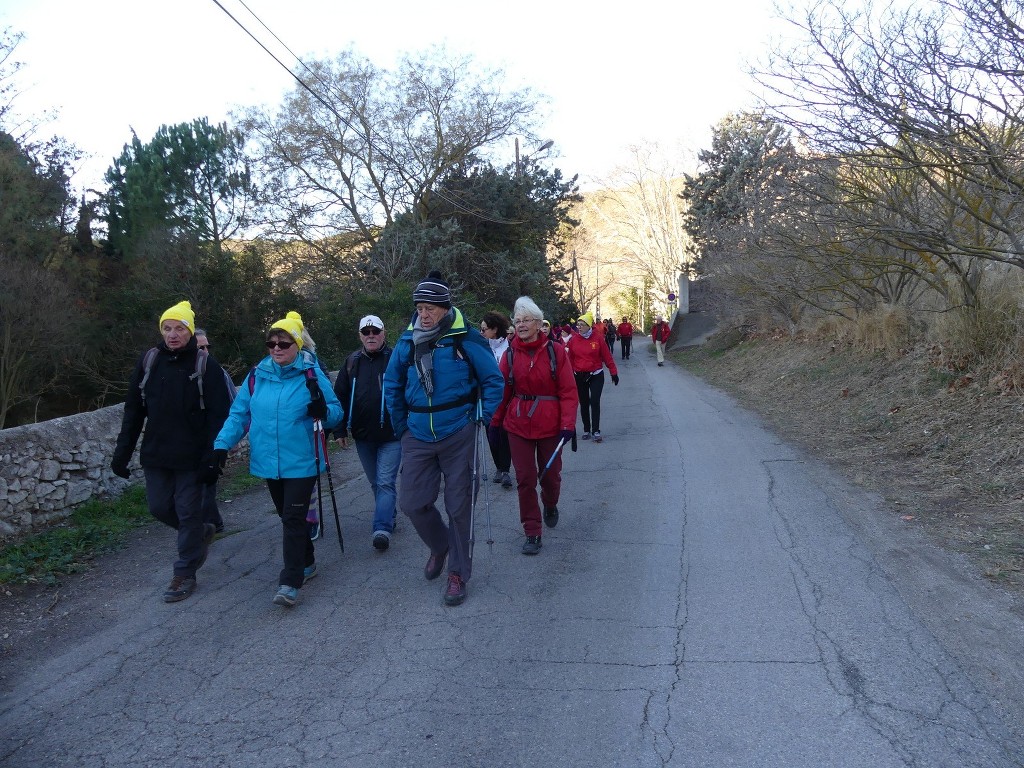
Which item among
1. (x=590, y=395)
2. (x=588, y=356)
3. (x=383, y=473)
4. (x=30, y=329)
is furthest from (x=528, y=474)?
(x=30, y=329)

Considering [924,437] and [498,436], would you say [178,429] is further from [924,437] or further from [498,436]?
[924,437]

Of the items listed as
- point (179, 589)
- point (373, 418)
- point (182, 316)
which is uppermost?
point (182, 316)

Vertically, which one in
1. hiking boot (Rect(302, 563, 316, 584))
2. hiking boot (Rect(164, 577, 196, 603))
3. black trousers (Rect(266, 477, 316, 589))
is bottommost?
hiking boot (Rect(164, 577, 196, 603))

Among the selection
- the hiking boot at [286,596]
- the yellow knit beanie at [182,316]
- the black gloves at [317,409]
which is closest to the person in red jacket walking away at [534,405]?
the black gloves at [317,409]

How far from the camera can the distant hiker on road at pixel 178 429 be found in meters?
5.07

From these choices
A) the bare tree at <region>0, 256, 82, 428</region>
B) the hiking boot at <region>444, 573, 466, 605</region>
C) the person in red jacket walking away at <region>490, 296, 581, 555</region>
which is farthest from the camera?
the bare tree at <region>0, 256, 82, 428</region>

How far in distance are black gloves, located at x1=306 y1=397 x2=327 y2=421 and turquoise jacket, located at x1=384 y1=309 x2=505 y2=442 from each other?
16.3 inches

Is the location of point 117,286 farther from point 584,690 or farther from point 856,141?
point 584,690

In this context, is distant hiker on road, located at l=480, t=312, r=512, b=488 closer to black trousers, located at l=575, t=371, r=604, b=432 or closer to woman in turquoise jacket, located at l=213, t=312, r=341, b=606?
black trousers, located at l=575, t=371, r=604, b=432

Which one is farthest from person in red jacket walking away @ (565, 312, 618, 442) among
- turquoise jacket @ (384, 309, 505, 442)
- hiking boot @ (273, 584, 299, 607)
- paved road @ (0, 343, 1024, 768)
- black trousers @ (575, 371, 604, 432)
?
hiking boot @ (273, 584, 299, 607)

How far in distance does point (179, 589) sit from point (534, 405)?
274 centimetres

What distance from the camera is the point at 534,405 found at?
5.89m

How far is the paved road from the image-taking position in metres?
3.23

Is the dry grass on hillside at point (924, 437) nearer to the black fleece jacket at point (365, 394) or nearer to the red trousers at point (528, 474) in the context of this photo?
the red trousers at point (528, 474)
